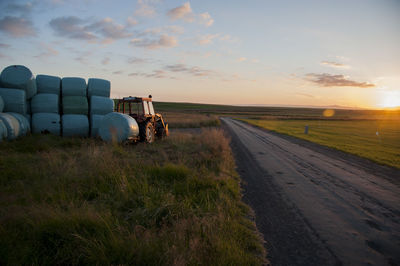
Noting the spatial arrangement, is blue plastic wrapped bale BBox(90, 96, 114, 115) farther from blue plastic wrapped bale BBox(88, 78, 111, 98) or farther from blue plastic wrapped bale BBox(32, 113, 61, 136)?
blue plastic wrapped bale BBox(32, 113, 61, 136)

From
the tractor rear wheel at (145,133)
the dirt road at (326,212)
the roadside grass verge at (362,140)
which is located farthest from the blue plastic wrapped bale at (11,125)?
the roadside grass verge at (362,140)

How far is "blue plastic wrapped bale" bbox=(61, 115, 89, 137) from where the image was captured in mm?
11531

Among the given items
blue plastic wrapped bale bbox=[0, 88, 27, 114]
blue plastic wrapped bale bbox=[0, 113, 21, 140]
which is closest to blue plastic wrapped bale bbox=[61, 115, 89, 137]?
blue plastic wrapped bale bbox=[0, 88, 27, 114]

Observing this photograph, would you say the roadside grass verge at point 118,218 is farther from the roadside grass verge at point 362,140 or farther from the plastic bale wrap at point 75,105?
the roadside grass verge at point 362,140

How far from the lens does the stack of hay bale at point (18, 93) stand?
10191 millimetres

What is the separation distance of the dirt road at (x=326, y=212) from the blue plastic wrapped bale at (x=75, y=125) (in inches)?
331

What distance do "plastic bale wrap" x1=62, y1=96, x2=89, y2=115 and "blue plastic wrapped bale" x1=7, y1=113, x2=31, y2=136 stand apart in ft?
6.02

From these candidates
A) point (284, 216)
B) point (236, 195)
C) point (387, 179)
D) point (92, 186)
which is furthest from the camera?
point (387, 179)

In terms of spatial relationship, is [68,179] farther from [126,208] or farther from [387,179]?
[387,179]

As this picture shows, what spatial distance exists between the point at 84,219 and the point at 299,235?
379 centimetres

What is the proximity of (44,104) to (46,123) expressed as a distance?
1.05 metres

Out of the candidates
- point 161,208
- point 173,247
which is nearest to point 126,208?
point 161,208

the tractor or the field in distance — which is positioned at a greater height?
the tractor

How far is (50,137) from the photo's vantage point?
34.3ft
